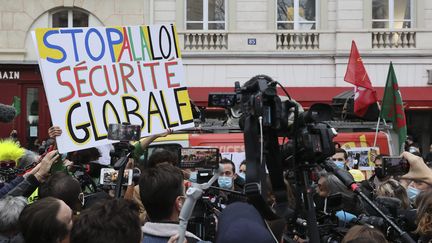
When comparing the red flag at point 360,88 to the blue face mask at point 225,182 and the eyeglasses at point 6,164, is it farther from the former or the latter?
the eyeglasses at point 6,164

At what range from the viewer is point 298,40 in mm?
17172

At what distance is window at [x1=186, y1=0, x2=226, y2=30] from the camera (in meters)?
17.3

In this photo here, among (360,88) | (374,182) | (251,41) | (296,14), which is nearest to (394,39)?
(296,14)

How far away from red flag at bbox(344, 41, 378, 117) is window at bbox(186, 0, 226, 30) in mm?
6341

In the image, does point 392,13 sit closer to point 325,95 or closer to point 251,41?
point 325,95

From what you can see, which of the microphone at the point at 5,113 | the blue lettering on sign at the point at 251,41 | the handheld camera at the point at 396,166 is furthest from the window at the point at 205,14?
the handheld camera at the point at 396,166

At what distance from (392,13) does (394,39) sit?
2.73ft

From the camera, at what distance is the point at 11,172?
5.07m

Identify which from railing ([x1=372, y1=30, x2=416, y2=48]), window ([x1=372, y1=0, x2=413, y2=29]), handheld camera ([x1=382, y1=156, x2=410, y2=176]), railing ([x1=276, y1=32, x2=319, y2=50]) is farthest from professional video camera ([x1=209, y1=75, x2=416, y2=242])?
window ([x1=372, y1=0, x2=413, y2=29])

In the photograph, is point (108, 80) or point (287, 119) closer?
point (287, 119)

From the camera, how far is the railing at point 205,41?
56.3 feet

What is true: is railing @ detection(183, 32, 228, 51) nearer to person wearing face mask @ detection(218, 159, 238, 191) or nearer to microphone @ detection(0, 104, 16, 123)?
person wearing face mask @ detection(218, 159, 238, 191)

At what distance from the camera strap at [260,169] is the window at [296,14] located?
1449 centimetres

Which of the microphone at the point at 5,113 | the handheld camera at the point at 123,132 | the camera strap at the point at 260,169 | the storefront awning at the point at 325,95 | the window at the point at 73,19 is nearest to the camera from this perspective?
the camera strap at the point at 260,169
